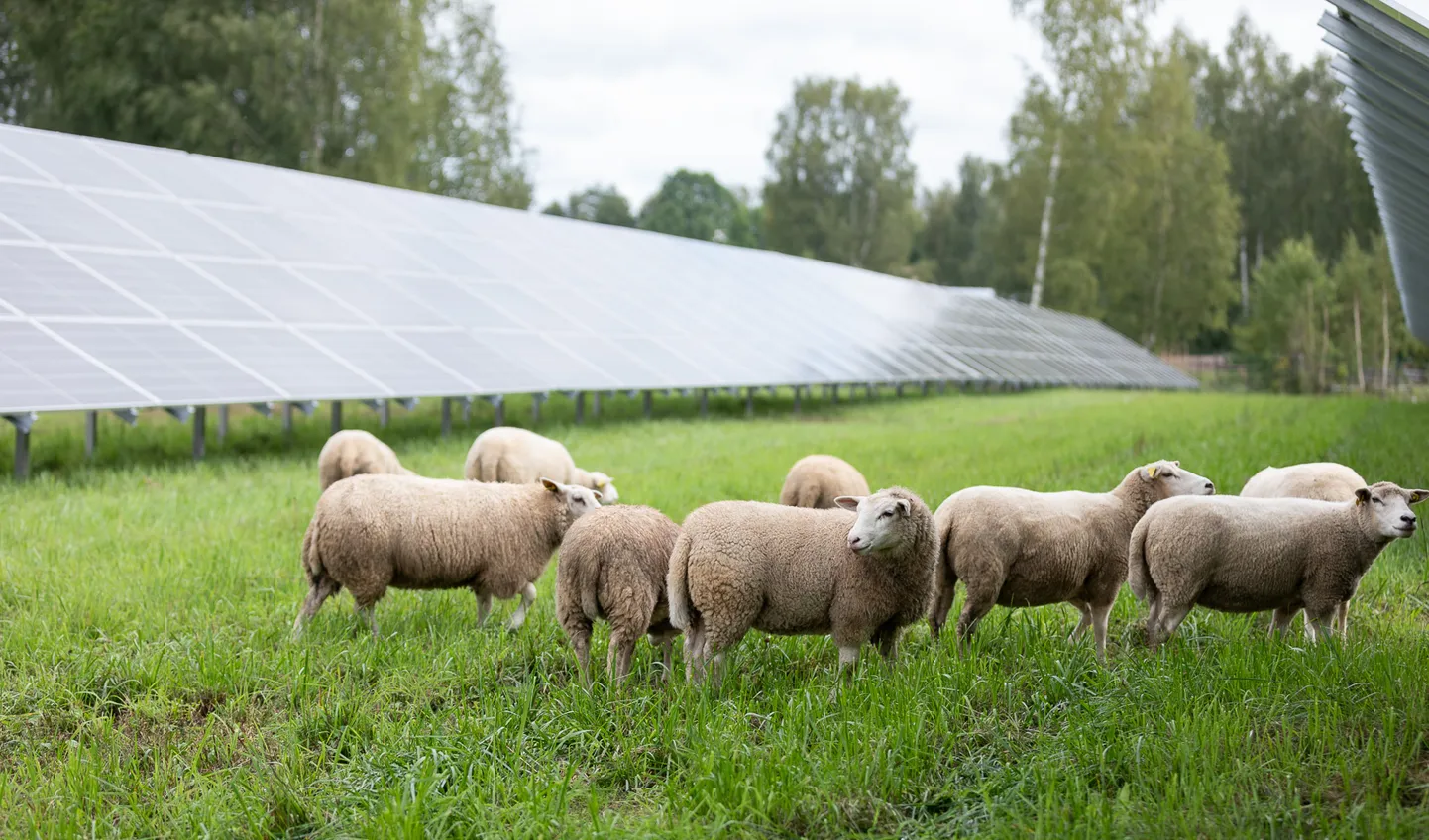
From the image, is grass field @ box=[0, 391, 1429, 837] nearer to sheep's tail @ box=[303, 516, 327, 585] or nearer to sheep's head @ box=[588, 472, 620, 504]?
sheep's tail @ box=[303, 516, 327, 585]

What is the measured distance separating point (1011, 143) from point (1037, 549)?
4437 centimetres

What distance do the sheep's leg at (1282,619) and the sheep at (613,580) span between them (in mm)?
2944

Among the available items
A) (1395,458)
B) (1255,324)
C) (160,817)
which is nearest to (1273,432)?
(1395,458)

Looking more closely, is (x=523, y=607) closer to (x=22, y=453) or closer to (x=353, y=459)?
(x=353, y=459)

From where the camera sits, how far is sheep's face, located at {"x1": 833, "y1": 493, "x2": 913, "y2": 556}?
4371 millimetres

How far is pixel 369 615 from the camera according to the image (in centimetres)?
576

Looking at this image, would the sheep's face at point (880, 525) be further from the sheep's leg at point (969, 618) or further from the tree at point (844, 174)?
the tree at point (844, 174)

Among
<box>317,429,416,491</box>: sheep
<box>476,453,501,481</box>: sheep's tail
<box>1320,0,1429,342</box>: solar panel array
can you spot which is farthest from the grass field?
<box>1320,0,1429,342</box>: solar panel array

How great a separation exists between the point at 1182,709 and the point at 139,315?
11479 millimetres

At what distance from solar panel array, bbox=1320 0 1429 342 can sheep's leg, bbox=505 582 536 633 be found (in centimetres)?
500

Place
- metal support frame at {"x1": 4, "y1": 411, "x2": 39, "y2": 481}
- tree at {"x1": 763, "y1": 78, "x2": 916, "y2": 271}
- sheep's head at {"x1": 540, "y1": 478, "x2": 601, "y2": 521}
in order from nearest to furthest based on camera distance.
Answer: sheep's head at {"x1": 540, "y1": 478, "x2": 601, "y2": 521} → metal support frame at {"x1": 4, "y1": 411, "x2": 39, "y2": 481} → tree at {"x1": 763, "y1": 78, "x2": 916, "y2": 271}

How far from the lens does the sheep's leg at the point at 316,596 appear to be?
567 centimetres

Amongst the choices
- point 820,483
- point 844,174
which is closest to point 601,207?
point 844,174

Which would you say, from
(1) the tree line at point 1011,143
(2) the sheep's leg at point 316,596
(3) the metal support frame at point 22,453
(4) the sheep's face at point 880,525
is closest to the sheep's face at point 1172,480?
(4) the sheep's face at point 880,525
